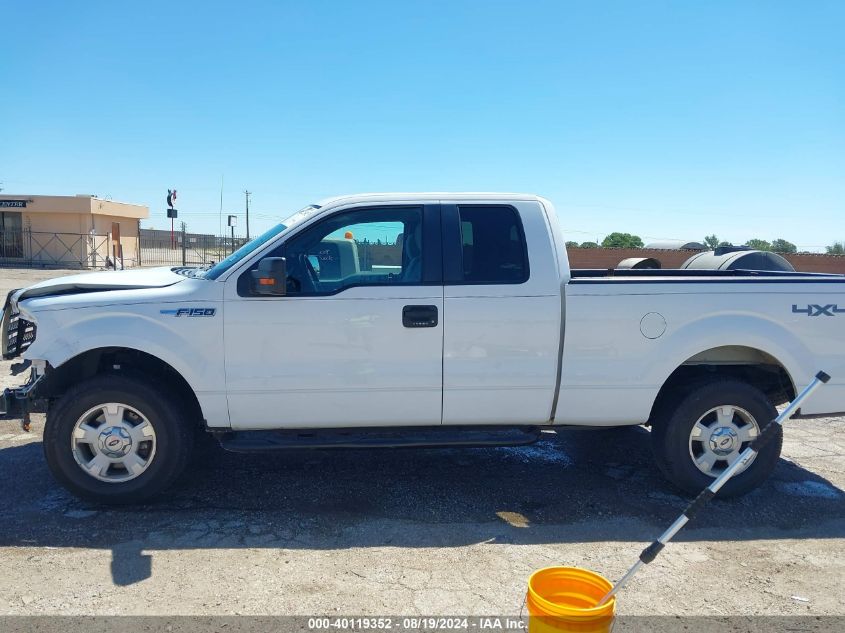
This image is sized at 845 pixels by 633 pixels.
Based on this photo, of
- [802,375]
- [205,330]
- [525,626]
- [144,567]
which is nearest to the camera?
[525,626]

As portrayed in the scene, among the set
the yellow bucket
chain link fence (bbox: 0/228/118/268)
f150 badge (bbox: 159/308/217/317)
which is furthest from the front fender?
chain link fence (bbox: 0/228/118/268)

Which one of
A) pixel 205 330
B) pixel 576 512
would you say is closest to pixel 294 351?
pixel 205 330

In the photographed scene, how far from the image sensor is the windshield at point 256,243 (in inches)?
179

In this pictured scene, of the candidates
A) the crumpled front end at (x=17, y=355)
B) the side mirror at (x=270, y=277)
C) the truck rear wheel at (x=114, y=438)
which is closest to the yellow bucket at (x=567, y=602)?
the side mirror at (x=270, y=277)

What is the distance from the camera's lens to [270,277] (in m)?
4.27

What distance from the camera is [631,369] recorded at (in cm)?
461

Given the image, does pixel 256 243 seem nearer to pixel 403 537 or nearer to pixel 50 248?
pixel 403 537

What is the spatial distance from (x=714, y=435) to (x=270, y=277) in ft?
10.5

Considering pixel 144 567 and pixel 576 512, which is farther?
pixel 576 512

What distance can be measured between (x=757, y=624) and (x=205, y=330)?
3507 millimetres

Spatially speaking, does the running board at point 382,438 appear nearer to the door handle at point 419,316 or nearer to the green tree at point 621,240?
the door handle at point 419,316

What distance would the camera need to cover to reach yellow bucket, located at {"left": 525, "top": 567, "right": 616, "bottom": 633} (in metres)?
2.47

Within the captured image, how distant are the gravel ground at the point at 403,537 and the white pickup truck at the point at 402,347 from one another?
1.32ft

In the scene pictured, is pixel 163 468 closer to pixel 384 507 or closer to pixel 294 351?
pixel 294 351
